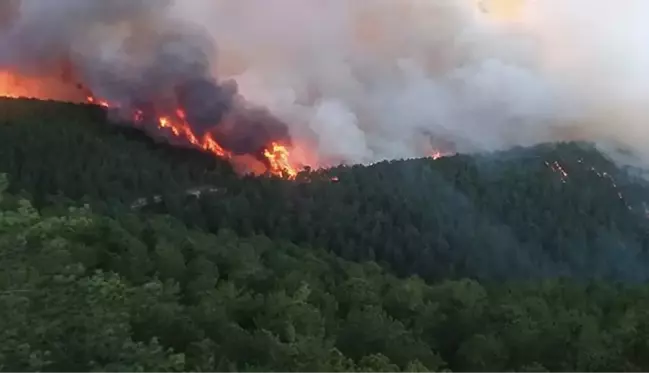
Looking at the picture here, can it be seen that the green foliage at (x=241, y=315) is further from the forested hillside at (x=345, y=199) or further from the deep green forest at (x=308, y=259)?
the forested hillside at (x=345, y=199)

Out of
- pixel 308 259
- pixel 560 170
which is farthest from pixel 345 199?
pixel 560 170

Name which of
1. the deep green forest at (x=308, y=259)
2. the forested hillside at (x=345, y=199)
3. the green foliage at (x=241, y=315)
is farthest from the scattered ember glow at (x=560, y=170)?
the green foliage at (x=241, y=315)

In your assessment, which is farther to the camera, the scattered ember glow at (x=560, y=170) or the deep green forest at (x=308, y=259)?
the scattered ember glow at (x=560, y=170)

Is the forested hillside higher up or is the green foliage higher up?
the forested hillside

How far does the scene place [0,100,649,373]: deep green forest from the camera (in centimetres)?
1133

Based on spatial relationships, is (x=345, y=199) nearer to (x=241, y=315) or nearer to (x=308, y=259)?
(x=308, y=259)

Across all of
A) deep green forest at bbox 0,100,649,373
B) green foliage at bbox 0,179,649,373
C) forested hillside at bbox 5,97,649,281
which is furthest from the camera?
forested hillside at bbox 5,97,649,281

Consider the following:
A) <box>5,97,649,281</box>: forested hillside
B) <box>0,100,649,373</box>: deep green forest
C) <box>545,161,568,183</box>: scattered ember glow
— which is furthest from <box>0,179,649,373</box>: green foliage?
<box>545,161,568,183</box>: scattered ember glow

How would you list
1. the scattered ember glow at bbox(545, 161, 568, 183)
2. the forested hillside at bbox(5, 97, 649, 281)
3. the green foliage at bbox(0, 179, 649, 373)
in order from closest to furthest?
the green foliage at bbox(0, 179, 649, 373)
the forested hillside at bbox(5, 97, 649, 281)
the scattered ember glow at bbox(545, 161, 568, 183)

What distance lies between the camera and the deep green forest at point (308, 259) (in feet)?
37.2

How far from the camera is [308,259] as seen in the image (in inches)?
951

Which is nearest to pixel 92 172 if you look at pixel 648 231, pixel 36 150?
pixel 36 150

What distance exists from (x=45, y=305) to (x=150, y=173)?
935 inches

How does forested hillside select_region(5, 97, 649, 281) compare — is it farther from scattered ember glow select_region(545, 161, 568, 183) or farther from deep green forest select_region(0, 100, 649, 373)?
scattered ember glow select_region(545, 161, 568, 183)
